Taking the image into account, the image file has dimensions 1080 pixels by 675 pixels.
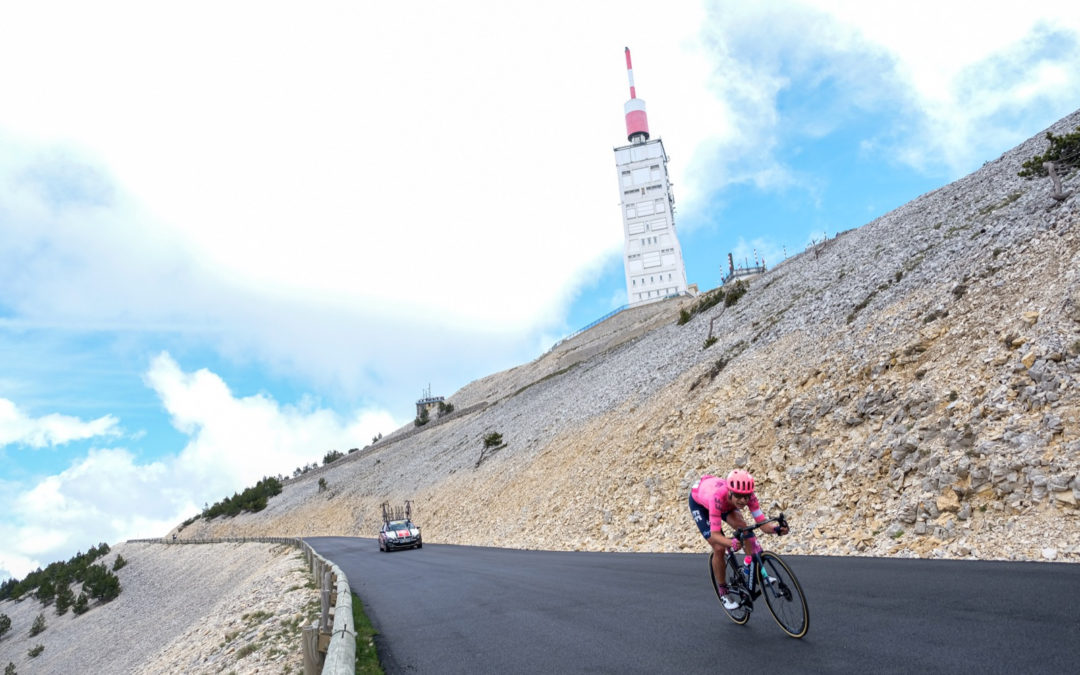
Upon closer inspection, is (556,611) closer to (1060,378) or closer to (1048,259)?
(1060,378)

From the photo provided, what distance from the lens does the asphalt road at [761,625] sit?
19.1 ft

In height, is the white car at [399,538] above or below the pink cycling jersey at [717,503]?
below

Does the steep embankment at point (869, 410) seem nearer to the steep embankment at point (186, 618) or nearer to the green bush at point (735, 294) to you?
the green bush at point (735, 294)

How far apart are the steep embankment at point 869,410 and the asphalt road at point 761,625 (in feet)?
7.61

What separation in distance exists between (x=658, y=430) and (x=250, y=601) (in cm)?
1620

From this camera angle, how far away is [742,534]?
23.8ft

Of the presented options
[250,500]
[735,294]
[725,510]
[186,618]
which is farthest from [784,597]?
[250,500]

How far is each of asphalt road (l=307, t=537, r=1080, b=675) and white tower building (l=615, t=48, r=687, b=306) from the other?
385 ft

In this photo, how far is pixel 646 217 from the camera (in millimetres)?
138625

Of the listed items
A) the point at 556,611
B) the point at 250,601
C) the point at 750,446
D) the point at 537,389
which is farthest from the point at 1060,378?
the point at 537,389

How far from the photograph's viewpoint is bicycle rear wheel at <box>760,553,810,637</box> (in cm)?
674

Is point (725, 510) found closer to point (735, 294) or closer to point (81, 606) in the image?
point (735, 294)

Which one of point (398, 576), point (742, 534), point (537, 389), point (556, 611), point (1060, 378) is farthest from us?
point (537, 389)

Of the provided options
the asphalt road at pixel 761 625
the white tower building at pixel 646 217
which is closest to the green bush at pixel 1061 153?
the asphalt road at pixel 761 625
